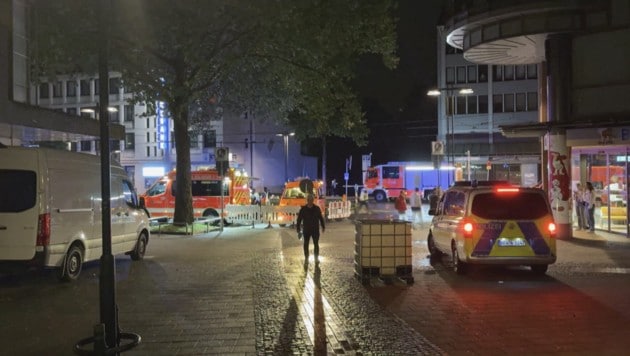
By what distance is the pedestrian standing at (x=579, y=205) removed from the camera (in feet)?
73.0

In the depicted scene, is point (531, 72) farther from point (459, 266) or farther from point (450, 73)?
point (459, 266)

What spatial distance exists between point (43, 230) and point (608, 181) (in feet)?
61.4

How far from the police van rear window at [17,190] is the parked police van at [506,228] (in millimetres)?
8144

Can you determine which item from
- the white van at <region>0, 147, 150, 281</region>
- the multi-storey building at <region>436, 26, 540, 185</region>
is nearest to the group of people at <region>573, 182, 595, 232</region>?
the white van at <region>0, 147, 150, 281</region>

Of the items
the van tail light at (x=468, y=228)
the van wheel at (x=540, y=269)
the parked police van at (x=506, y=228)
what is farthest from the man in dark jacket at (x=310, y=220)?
the van wheel at (x=540, y=269)

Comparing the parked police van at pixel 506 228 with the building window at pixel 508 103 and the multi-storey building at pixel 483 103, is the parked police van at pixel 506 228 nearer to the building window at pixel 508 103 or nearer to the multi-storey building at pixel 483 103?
the multi-storey building at pixel 483 103

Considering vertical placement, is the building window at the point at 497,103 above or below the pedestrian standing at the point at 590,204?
above

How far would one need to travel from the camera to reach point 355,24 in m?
20.0

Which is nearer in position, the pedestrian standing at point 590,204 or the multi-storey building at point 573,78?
the multi-storey building at point 573,78

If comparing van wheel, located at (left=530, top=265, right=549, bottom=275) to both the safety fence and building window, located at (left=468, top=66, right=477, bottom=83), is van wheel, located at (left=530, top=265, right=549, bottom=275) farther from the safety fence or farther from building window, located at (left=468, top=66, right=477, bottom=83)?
building window, located at (left=468, top=66, right=477, bottom=83)

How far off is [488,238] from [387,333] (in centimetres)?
491

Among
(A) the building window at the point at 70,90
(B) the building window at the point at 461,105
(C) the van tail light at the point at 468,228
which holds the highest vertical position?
(A) the building window at the point at 70,90

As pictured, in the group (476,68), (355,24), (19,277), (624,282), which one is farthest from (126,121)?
(624,282)

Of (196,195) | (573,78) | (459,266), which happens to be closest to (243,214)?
(196,195)
